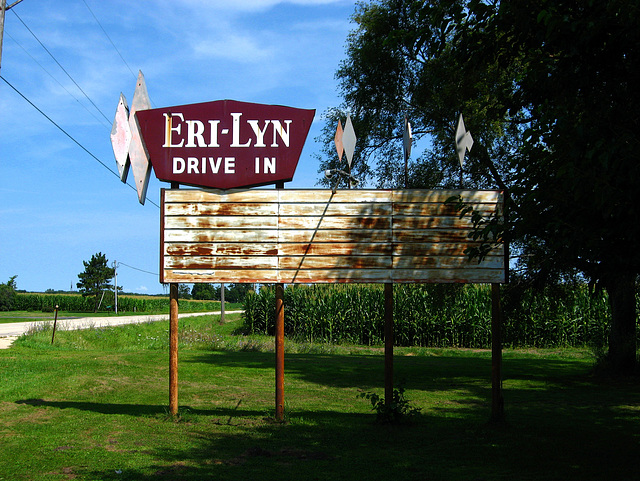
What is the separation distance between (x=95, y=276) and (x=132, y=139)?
91.6m

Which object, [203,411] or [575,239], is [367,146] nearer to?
[203,411]

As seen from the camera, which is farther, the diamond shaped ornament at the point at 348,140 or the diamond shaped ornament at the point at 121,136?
the diamond shaped ornament at the point at 121,136

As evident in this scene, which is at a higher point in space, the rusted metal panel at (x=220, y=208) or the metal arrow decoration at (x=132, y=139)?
the metal arrow decoration at (x=132, y=139)

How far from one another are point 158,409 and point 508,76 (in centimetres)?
1216

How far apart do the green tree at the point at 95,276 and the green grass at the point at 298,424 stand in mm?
80860

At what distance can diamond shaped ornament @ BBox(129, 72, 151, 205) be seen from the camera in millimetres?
10195

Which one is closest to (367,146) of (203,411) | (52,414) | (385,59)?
(385,59)

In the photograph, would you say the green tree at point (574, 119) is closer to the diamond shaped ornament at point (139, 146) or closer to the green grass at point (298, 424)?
the green grass at point (298, 424)

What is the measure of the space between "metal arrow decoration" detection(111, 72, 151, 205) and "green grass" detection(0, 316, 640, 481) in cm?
406

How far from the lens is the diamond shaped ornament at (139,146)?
10.2m

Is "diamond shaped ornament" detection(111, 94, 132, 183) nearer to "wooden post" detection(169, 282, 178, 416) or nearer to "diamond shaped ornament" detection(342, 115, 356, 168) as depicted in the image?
"wooden post" detection(169, 282, 178, 416)

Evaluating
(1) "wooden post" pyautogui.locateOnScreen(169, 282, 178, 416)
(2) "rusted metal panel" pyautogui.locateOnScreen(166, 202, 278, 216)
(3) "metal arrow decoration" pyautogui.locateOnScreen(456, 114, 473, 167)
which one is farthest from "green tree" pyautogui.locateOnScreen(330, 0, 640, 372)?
(1) "wooden post" pyautogui.locateOnScreen(169, 282, 178, 416)

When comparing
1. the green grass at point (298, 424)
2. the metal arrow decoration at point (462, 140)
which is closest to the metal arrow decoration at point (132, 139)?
the green grass at point (298, 424)

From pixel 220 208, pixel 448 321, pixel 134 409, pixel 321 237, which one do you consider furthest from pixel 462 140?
pixel 448 321
